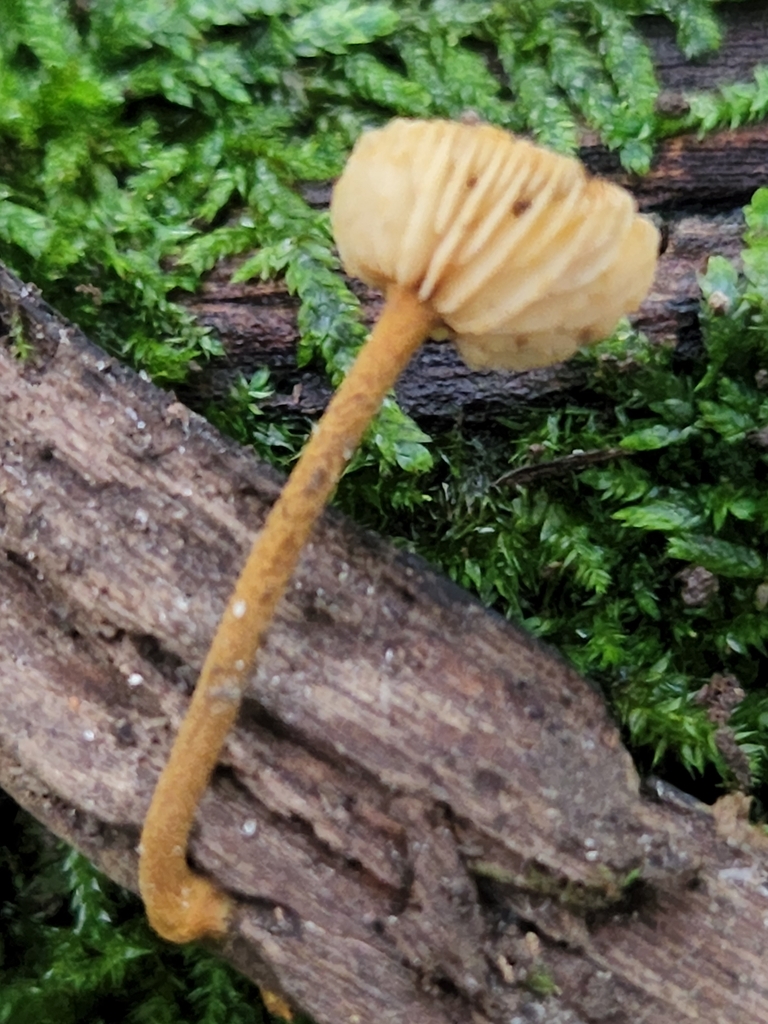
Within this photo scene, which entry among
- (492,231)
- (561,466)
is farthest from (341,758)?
(492,231)

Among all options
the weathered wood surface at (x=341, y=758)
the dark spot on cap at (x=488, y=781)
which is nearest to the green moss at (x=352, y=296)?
the weathered wood surface at (x=341, y=758)

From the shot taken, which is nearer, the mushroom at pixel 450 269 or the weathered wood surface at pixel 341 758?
the mushroom at pixel 450 269

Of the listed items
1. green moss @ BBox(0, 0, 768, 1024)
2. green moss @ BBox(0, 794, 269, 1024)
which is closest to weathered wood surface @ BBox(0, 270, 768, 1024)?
green moss @ BBox(0, 0, 768, 1024)

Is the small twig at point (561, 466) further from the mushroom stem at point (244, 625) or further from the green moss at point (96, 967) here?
the green moss at point (96, 967)

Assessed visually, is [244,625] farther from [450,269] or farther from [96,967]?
[96,967]

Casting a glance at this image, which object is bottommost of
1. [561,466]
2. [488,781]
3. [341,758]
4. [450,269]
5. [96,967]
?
[96,967]

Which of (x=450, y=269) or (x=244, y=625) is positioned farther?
(x=244, y=625)
